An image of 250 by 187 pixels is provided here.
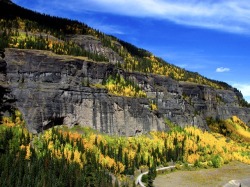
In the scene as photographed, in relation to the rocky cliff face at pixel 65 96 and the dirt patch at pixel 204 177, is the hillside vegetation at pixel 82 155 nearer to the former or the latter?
the rocky cliff face at pixel 65 96

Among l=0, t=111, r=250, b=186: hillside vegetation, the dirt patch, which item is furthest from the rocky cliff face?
the dirt patch

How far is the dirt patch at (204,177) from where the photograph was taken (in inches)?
4884

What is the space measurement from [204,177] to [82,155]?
49465 mm

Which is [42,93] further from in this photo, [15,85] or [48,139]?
[48,139]

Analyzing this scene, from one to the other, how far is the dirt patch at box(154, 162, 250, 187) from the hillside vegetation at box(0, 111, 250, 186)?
7.30 m

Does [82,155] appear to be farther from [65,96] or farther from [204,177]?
[204,177]

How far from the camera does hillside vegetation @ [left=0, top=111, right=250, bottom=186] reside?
95050 mm

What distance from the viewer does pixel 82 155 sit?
384 feet

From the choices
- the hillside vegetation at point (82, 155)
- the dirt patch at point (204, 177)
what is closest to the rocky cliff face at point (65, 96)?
the hillside vegetation at point (82, 155)

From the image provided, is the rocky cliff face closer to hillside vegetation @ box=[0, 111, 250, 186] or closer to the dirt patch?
hillside vegetation @ box=[0, 111, 250, 186]

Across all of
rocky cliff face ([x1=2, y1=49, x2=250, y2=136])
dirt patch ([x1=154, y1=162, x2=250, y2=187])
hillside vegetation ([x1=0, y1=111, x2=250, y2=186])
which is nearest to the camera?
hillside vegetation ([x1=0, y1=111, x2=250, y2=186])

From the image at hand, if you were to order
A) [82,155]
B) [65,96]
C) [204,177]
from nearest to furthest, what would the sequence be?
[82,155] < [204,177] < [65,96]

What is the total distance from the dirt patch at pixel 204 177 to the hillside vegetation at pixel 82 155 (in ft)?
23.9

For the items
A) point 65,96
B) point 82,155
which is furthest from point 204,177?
point 65,96
